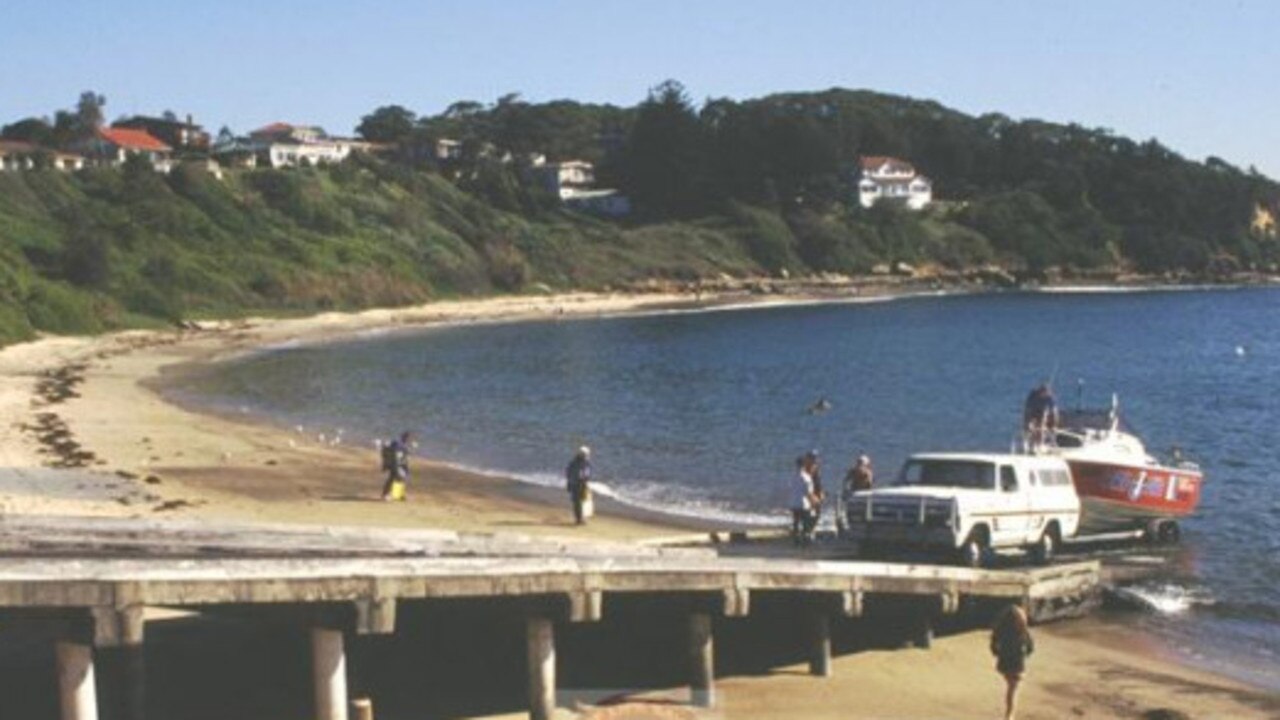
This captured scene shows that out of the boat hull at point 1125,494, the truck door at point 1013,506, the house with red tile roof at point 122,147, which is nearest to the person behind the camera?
the truck door at point 1013,506

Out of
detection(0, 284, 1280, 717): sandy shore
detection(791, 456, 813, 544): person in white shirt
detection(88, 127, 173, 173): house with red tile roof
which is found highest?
detection(88, 127, 173, 173): house with red tile roof

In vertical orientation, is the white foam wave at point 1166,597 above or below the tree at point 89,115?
below

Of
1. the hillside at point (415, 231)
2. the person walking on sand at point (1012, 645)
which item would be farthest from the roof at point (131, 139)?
the person walking on sand at point (1012, 645)

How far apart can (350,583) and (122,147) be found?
15320cm

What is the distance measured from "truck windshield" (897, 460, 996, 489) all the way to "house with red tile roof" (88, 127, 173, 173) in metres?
134

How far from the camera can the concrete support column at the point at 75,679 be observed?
1389cm

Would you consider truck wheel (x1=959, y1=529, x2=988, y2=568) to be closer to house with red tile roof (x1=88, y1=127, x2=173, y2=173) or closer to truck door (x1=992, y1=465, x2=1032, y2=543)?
truck door (x1=992, y1=465, x2=1032, y2=543)

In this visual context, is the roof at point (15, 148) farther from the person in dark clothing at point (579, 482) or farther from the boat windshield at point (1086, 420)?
the boat windshield at point (1086, 420)

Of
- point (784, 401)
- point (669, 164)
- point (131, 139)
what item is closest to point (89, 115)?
point (131, 139)

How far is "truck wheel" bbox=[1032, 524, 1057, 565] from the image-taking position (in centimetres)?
2568

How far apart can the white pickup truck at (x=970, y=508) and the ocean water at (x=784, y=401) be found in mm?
2275

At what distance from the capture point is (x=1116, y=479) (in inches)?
1177

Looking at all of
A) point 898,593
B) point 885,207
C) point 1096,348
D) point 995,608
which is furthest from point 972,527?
point 885,207

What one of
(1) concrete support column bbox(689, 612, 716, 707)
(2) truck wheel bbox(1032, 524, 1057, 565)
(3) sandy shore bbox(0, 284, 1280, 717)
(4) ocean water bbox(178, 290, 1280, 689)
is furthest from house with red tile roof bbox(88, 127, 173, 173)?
(1) concrete support column bbox(689, 612, 716, 707)
